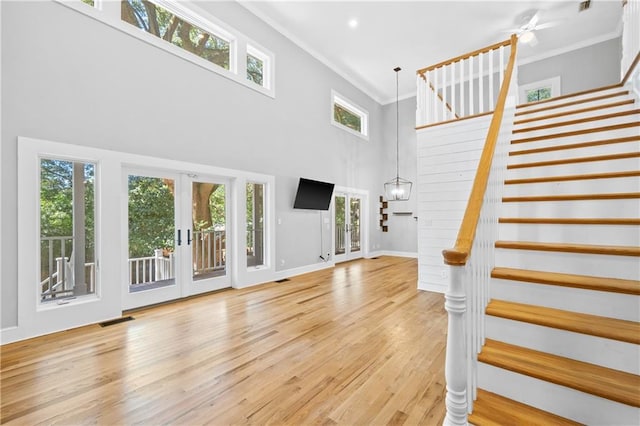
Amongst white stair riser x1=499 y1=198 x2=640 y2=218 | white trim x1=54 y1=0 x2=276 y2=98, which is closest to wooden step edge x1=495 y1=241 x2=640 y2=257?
white stair riser x1=499 y1=198 x2=640 y2=218

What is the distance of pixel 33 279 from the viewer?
2.88 meters

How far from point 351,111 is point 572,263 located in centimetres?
712

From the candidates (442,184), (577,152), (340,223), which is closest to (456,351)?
(577,152)

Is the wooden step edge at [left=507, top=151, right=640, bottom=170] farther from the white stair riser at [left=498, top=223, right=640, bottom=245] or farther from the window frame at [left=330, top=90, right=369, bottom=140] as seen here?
the window frame at [left=330, top=90, right=369, bottom=140]

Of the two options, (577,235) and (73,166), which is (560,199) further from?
(73,166)

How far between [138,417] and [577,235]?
10.9 feet

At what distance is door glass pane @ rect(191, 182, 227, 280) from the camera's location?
445 cm

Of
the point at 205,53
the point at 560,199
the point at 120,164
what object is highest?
the point at 205,53

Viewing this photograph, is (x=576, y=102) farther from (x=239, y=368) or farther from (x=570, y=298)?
(x=239, y=368)

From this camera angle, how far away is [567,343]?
1.54 m

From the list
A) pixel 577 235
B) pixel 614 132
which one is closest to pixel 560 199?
pixel 577 235

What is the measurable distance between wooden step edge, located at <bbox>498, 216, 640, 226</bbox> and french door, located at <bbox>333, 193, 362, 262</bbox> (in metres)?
5.04

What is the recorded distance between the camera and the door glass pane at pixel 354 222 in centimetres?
813

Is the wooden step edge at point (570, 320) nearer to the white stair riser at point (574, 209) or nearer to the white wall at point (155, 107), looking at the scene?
the white stair riser at point (574, 209)
